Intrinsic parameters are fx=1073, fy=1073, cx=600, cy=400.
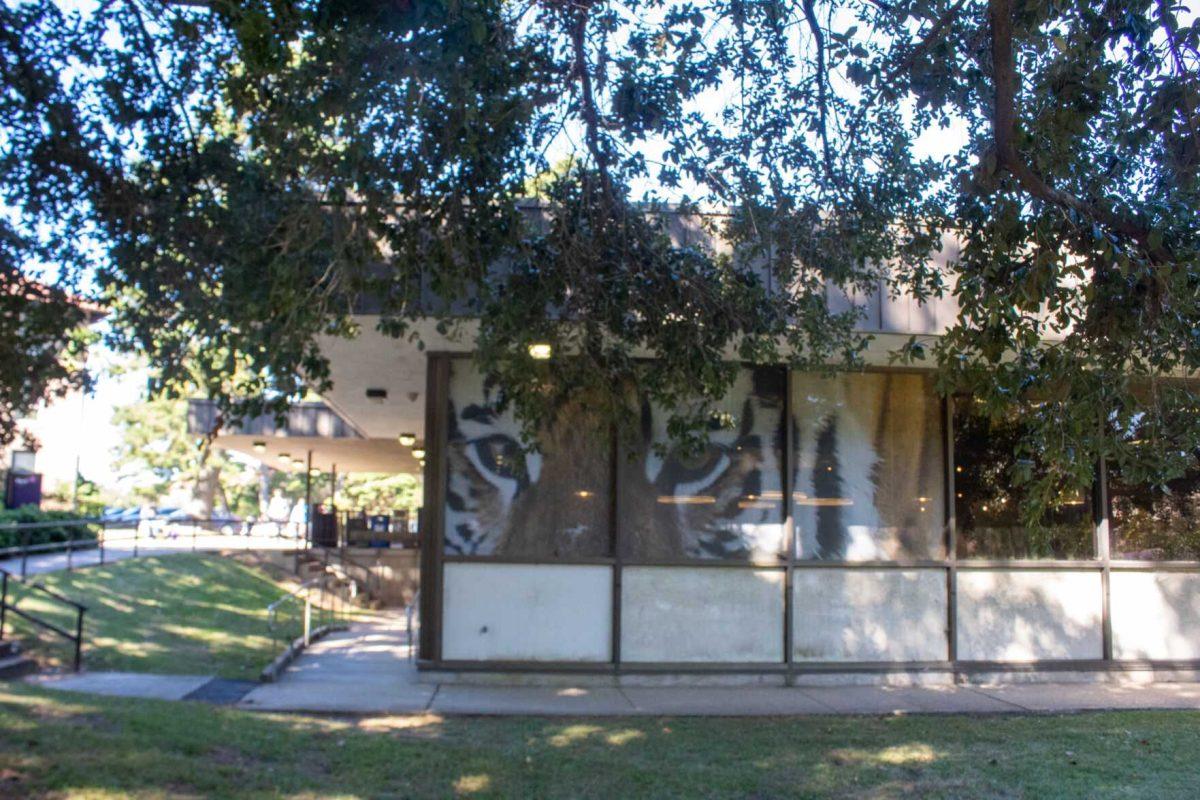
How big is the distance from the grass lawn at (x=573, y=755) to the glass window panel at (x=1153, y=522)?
3014 mm

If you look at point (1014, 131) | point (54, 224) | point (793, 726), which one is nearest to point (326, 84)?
point (54, 224)

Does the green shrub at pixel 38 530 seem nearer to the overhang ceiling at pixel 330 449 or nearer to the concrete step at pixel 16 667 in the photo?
the overhang ceiling at pixel 330 449

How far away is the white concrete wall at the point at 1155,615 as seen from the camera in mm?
11594

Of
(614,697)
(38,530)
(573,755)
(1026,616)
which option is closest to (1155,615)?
(1026,616)

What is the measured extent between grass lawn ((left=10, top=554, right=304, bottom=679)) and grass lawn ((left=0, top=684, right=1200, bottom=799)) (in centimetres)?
314

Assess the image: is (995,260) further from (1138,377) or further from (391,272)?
(391,272)

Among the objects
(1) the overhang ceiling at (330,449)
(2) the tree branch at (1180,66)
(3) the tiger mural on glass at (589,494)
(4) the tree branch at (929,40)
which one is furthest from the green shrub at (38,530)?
(2) the tree branch at (1180,66)

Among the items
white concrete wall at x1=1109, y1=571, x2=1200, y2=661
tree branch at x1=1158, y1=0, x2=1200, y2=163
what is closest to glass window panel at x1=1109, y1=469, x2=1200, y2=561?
white concrete wall at x1=1109, y1=571, x2=1200, y2=661

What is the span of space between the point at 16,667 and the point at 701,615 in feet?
22.7

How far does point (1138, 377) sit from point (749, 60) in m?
3.89

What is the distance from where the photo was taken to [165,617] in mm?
15594

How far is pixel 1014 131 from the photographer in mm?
6289

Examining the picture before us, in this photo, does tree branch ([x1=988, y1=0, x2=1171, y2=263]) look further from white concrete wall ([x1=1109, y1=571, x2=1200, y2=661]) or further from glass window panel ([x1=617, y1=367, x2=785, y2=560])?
white concrete wall ([x1=1109, y1=571, x2=1200, y2=661])

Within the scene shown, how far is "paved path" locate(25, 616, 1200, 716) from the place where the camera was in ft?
31.2
